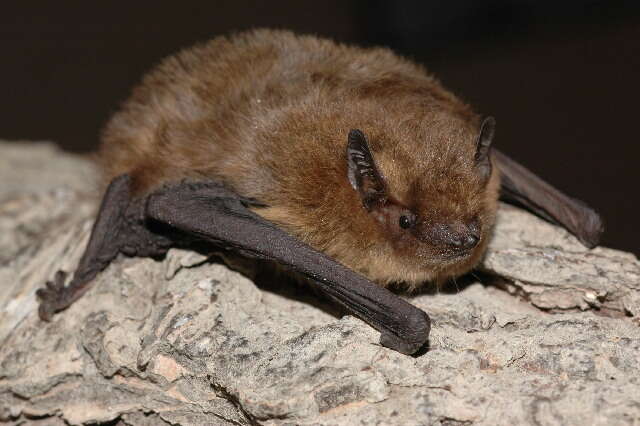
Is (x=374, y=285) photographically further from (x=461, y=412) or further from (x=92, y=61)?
(x=92, y=61)

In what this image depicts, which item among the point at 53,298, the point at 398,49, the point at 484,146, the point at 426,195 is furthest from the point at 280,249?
the point at 398,49

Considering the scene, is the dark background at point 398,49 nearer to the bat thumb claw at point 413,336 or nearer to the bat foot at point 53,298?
the bat foot at point 53,298

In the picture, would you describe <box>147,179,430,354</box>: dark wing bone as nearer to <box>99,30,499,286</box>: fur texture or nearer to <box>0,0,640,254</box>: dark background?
<box>99,30,499,286</box>: fur texture

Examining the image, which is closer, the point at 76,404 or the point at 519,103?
the point at 76,404

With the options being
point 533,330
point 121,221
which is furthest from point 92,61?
point 533,330

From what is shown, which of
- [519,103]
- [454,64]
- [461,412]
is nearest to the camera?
[461,412]

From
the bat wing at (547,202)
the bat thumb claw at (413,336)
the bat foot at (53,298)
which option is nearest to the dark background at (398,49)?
the bat wing at (547,202)

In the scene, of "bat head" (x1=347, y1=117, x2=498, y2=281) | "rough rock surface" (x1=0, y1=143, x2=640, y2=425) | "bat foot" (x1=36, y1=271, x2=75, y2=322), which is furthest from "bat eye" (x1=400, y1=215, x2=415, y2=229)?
"bat foot" (x1=36, y1=271, x2=75, y2=322)
